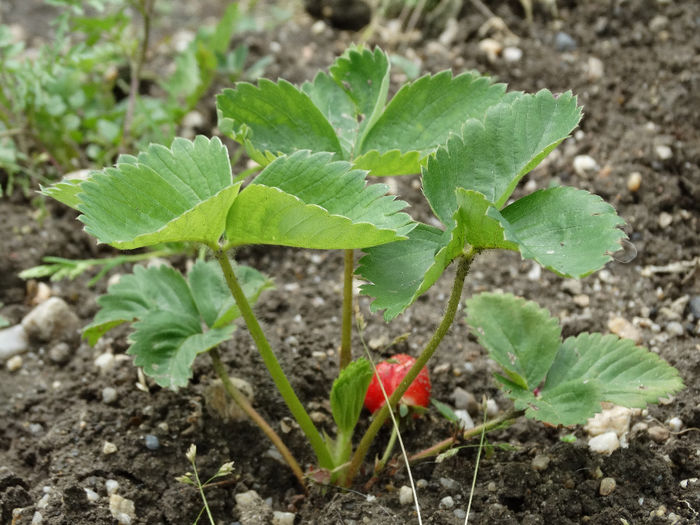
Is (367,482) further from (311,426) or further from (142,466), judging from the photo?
(142,466)

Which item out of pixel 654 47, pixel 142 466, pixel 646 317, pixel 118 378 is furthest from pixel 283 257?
pixel 654 47

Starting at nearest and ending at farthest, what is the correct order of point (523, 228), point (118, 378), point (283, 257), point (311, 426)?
point (523, 228) → point (311, 426) → point (118, 378) → point (283, 257)

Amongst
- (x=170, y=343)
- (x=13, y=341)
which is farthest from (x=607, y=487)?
(x=13, y=341)

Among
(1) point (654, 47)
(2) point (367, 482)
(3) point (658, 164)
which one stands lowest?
(2) point (367, 482)

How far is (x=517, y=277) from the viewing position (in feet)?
6.95

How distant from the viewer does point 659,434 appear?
162cm

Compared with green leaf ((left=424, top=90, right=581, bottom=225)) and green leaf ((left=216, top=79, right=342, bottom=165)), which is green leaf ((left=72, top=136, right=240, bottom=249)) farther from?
green leaf ((left=424, top=90, right=581, bottom=225))

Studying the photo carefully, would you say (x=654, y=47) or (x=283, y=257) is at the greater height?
(x=654, y=47)

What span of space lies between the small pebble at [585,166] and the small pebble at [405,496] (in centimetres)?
116

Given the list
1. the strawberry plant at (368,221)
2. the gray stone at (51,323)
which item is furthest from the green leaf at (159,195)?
the gray stone at (51,323)

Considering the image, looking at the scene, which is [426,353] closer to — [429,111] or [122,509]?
[429,111]

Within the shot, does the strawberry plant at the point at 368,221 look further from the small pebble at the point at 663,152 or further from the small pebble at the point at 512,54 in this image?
the small pebble at the point at 512,54

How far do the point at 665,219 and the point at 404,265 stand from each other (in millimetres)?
1133

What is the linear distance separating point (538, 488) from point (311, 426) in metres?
0.45
